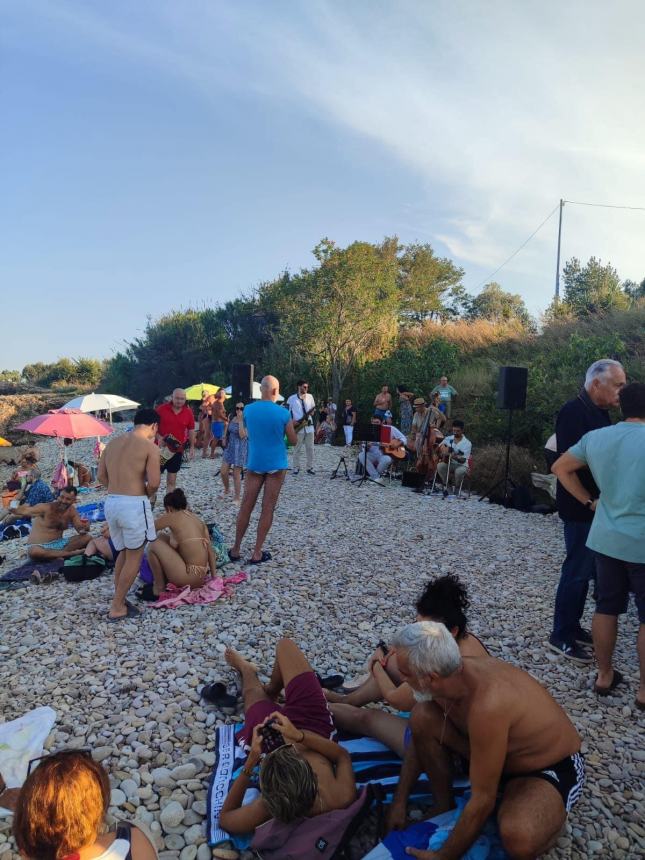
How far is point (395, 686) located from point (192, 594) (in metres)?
2.12

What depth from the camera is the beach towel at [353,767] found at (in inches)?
91.4

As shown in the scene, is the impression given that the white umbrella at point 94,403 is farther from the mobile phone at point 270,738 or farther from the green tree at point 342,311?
the mobile phone at point 270,738

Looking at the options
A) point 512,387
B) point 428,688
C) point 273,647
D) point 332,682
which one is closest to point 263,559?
point 273,647

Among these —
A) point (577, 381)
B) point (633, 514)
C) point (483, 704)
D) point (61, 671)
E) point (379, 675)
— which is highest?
point (577, 381)

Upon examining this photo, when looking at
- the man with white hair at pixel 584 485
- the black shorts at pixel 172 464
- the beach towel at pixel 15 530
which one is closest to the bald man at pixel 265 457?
the black shorts at pixel 172 464

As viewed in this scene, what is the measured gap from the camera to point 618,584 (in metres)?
3.08

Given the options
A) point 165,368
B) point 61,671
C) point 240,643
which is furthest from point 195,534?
point 165,368

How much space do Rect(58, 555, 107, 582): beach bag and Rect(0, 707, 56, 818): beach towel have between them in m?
2.23

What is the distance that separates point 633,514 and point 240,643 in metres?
2.55

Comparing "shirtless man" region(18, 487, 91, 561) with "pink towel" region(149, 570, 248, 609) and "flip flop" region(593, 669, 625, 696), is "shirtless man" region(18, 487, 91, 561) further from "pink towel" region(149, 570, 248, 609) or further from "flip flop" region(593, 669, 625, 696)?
"flip flop" region(593, 669, 625, 696)

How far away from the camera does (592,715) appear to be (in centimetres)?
312

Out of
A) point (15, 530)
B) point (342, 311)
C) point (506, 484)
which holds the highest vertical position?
point (342, 311)

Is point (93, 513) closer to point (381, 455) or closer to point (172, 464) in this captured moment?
point (172, 464)

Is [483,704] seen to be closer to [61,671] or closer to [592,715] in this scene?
[592,715]
